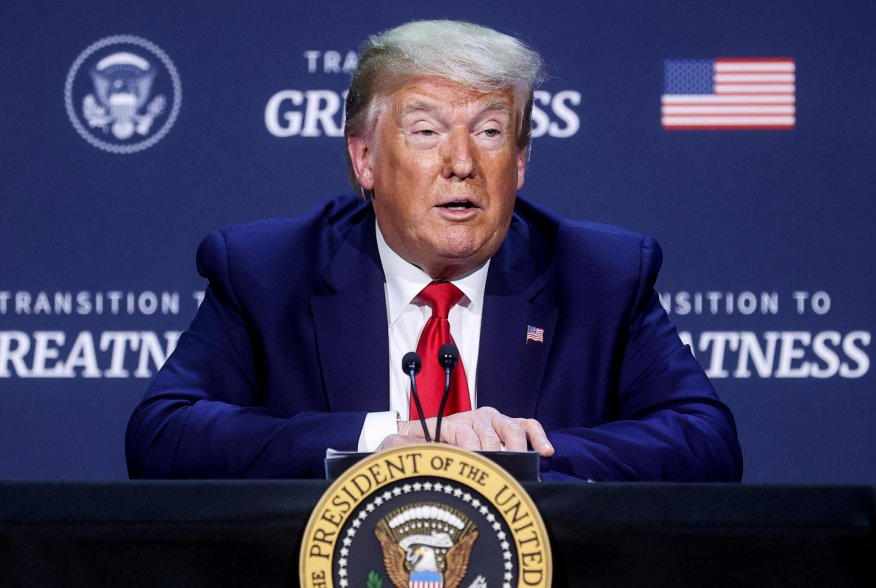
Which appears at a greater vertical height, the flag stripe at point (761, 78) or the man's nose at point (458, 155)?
the flag stripe at point (761, 78)

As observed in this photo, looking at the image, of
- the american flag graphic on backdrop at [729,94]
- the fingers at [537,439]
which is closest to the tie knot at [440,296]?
the fingers at [537,439]

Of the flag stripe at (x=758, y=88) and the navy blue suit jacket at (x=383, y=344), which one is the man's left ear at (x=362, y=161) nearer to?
the navy blue suit jacket at (x=383, y=344)

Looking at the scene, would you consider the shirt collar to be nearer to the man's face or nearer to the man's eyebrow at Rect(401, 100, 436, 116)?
the man's face

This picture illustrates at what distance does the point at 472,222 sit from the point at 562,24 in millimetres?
1208

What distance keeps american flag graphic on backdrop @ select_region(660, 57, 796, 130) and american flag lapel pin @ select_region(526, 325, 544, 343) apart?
1.12 m

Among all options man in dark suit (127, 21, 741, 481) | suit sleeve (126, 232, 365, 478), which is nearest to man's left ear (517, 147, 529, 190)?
man in dark suit (127, 21, 741, 481)

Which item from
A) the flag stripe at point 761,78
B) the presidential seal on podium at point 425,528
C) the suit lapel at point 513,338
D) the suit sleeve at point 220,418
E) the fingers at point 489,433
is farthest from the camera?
the flag stripe at point 761,78

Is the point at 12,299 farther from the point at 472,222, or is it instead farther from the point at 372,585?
the point at 372,585

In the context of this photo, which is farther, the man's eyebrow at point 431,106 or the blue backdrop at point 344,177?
the blue backdrop at point 344,177

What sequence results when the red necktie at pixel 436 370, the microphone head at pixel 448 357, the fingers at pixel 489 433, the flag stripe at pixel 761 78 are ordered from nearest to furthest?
the microphone head at pixel 448 357 → the fingers at pixel 489 433 → the red necktie at pixel 436 370 → the flag stripe at pixel 761 78

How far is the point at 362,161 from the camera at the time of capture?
101 inches

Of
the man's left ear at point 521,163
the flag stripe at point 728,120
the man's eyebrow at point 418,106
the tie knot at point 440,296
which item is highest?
the flag stripe at point 728,120

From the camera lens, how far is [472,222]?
237 centimetres

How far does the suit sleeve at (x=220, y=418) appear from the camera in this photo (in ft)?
6.67
